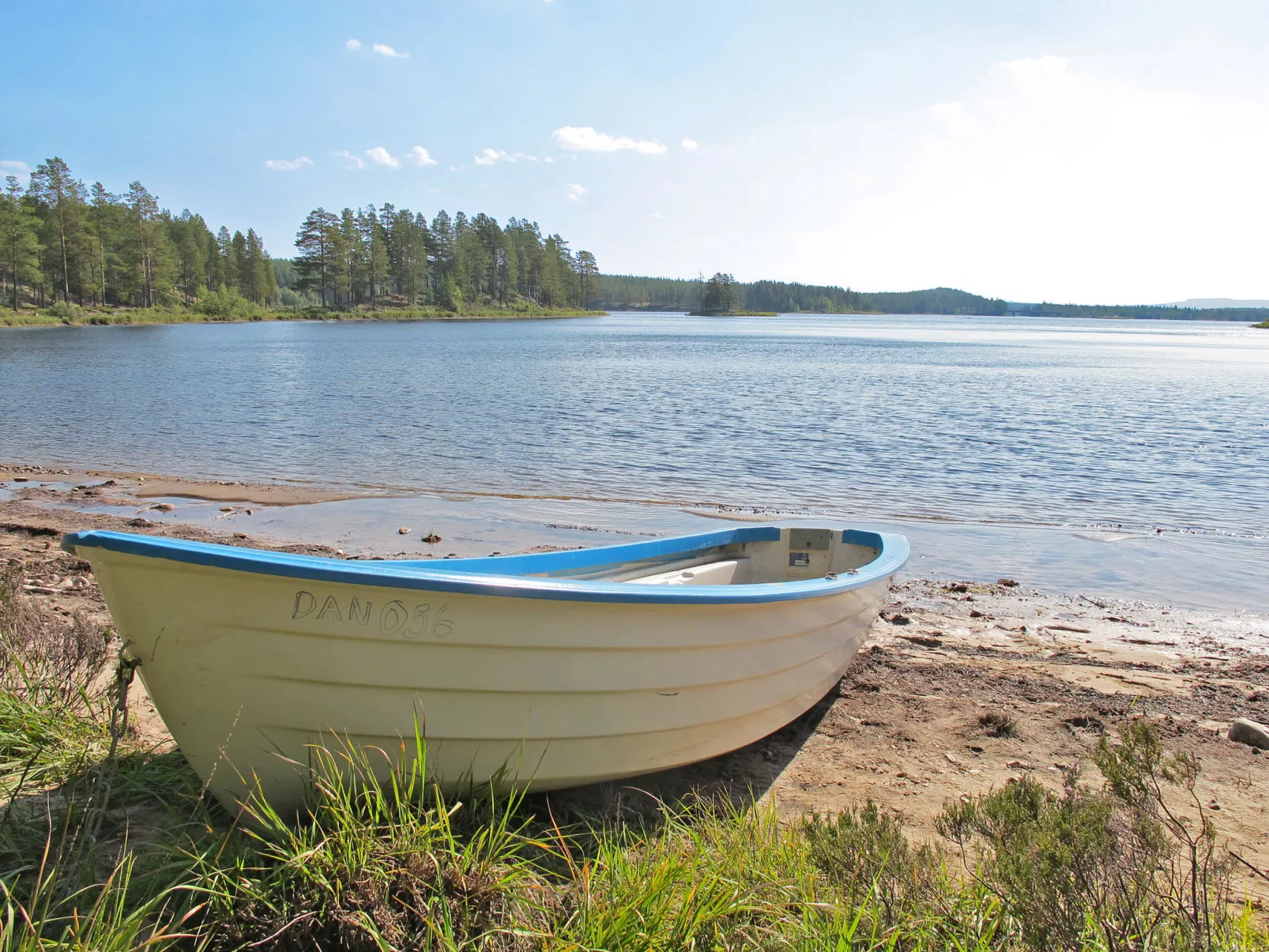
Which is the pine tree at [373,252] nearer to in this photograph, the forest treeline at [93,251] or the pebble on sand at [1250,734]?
the forest treeline at [93,251]

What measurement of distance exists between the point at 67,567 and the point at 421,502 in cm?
503

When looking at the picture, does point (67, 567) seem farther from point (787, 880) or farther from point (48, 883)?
point (787, 880)

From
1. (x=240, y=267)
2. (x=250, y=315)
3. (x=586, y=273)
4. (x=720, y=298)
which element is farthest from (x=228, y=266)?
(x=720, y=298)

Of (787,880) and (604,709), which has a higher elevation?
(604,709)

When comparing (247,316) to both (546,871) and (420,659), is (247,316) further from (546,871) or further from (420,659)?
(546,871)

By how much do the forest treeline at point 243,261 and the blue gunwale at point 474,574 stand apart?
80952mm

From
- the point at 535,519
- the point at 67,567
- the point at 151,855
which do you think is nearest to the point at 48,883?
the point at 151,855

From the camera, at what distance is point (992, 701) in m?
5.45

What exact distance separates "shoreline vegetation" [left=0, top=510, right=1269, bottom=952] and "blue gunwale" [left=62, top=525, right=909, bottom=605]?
615 millimetres

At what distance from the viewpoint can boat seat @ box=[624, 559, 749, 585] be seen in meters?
5.37

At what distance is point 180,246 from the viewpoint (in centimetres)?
9556

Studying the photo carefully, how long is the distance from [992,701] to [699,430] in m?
14.2

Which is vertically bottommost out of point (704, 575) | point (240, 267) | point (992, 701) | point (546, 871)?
point (992, 701)

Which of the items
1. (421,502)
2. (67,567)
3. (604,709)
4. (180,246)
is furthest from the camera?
(180,246)
